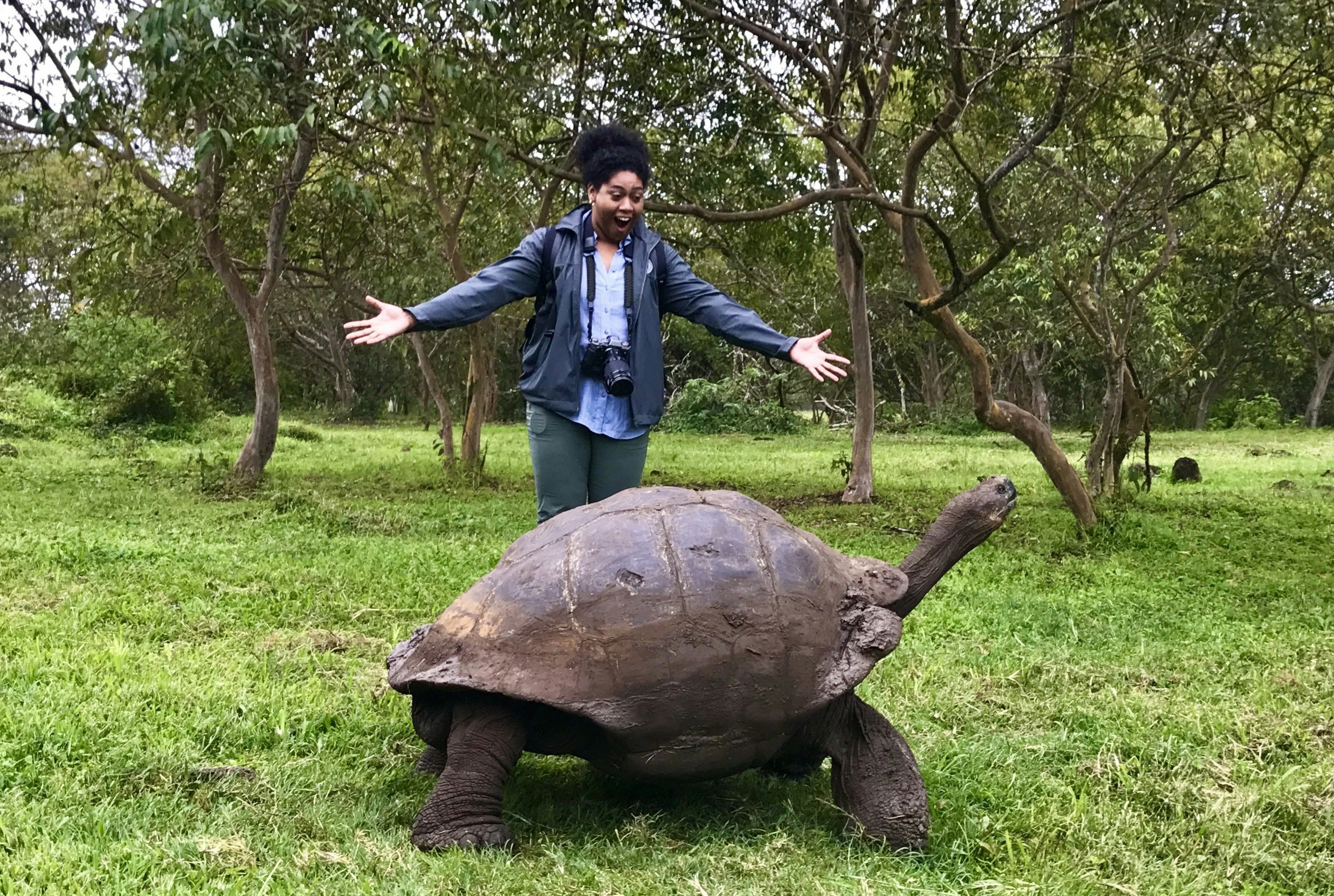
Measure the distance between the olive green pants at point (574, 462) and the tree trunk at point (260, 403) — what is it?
8225 mm

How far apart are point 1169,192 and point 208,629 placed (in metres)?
8.29

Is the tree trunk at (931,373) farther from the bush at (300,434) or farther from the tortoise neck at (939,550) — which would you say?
the tortoise neck at (939,550)

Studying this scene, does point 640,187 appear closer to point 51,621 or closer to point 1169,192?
point 51,621

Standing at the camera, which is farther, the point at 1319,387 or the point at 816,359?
the point at 1319,387

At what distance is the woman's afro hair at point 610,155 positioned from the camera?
364 cm

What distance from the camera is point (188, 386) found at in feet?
58.3

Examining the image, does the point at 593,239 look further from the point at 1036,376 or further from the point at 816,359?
the point at 1036,376

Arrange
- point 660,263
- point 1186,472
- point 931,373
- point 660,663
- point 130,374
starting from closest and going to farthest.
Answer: point 660,663, point 660,263, point 1186,472, point 130,374, point 931,373

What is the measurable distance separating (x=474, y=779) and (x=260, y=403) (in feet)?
30.8

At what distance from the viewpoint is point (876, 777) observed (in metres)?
3.18

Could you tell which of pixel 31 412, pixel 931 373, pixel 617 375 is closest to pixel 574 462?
pixel 617 375

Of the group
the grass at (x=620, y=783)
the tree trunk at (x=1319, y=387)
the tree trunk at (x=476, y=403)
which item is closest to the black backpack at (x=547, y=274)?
the grass at (x=620, y=783)

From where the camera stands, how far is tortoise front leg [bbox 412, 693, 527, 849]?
2938 mm

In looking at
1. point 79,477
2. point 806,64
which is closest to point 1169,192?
point 806,64
